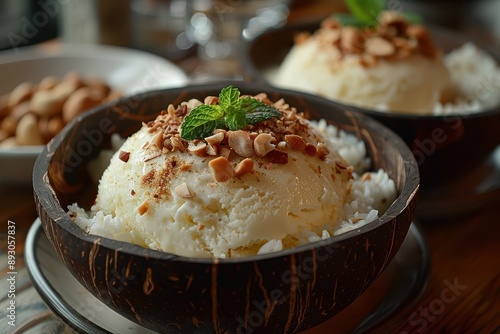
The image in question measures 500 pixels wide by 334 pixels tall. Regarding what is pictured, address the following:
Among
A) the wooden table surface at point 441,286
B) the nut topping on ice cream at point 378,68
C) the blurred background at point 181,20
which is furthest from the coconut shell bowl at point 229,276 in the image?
the blurred background at point 181,20

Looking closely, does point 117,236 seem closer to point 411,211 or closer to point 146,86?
point 411,211

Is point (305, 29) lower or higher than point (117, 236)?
lower

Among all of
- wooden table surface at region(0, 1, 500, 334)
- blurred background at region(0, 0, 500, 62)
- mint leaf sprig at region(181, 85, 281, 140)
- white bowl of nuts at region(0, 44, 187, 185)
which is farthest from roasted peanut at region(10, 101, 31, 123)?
mint leaf sprig at region(181, 85, 281, 140)

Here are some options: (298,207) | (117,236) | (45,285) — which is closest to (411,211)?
(298,207)

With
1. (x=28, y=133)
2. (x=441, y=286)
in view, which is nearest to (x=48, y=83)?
(x=28, y=133)

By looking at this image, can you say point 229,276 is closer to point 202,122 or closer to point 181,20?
point 202,122
